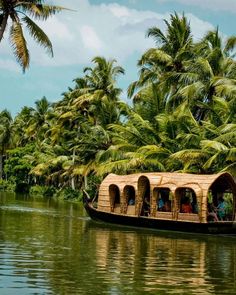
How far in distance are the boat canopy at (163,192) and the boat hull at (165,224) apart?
0.24 m

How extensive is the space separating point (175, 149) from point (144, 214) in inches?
200

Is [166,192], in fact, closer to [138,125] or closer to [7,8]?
[138,125]

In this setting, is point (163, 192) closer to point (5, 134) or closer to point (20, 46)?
point (20, 46)

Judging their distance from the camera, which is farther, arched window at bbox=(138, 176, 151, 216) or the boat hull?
arched window at bbox=(138, 176, 151, 216)

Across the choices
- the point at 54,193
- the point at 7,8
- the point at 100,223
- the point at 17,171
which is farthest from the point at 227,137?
the point at 17,171

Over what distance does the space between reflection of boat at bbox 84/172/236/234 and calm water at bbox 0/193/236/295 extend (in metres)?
0.47

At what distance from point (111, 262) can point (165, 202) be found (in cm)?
849

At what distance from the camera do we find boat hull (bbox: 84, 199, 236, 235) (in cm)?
1730

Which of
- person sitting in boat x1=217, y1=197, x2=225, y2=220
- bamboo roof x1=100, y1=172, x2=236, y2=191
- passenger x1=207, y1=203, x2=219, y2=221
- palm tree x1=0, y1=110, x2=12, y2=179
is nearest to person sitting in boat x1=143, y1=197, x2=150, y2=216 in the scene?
bamboo roof x1=100, y1=172, x2=236, y2=191

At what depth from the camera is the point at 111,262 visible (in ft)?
37.0

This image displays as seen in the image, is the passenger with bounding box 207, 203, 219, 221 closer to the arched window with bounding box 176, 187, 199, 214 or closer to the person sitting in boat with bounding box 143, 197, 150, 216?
the arched window with bounding box 176, 187, 199, 214

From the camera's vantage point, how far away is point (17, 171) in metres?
53.7

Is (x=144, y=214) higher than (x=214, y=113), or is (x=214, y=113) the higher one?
(x=214, y=113)

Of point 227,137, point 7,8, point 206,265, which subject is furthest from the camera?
point 227,137
